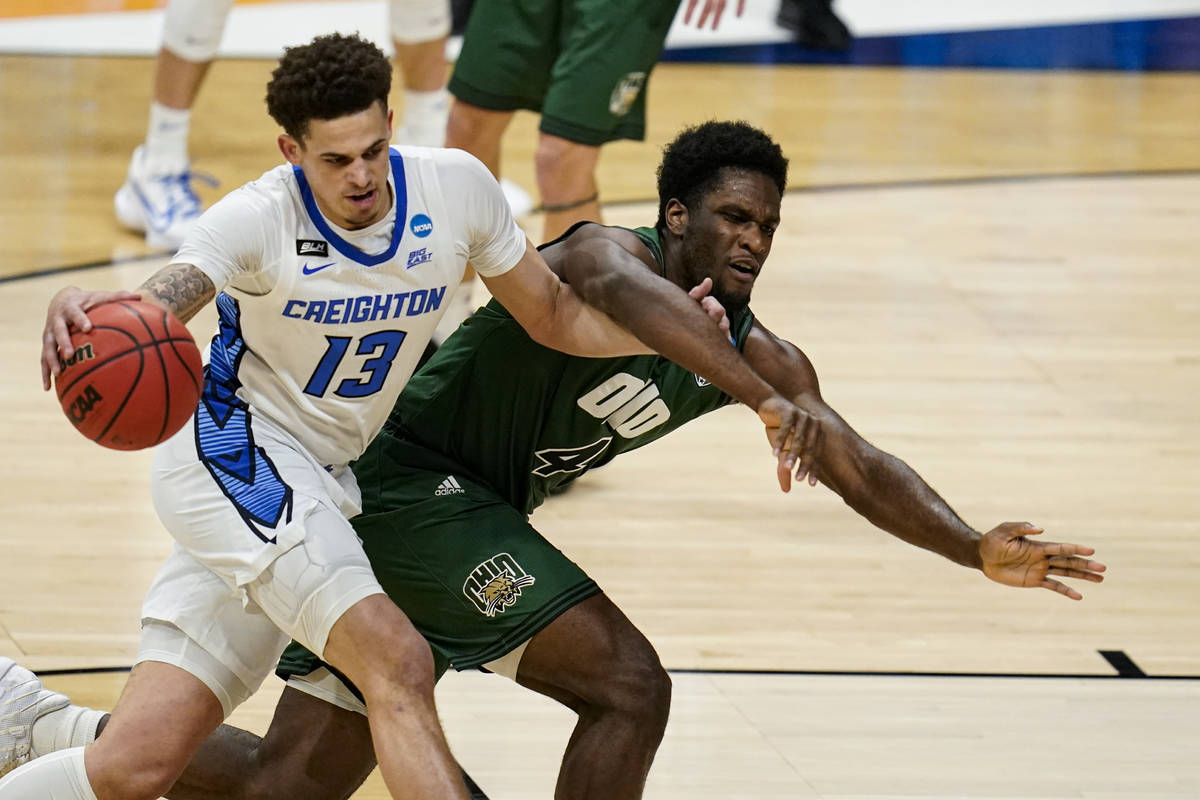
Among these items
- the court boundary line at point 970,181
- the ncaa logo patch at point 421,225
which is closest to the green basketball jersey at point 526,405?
the ncaa logo patch at point 421,225

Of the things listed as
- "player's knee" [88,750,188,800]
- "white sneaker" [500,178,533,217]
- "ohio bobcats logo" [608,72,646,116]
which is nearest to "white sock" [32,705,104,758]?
"player's knee" [88,750,188,800]

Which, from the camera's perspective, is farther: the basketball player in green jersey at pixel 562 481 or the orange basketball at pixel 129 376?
the basketball player in green jersey at pixel 562 481

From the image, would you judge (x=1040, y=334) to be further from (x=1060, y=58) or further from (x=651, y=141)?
(x=1060, y=58)

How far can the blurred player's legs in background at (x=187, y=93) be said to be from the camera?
289 inches

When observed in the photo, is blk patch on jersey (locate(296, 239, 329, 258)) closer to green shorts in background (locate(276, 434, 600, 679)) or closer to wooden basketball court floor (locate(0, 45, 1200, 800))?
green shorts in background (locate(276, 434, 600, 679))

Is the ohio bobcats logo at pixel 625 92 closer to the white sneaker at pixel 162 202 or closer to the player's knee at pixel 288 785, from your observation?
the white sneaker at pixel 162 202

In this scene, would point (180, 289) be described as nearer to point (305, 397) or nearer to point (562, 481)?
point (305, 397)

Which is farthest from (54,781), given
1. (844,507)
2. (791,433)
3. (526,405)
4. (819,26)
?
(819,26)

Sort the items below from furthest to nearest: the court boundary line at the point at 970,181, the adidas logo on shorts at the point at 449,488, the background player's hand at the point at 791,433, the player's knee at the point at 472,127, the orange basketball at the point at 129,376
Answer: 1. the court boundary line at the point at 970,181
2. the player's knee at the point at 472,127
3. the adidas logo on shorts at the point at 449,488
4. the background player's hand at the point at 791,433
5. the orange basketball at the point at 129,376

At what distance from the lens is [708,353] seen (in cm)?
326

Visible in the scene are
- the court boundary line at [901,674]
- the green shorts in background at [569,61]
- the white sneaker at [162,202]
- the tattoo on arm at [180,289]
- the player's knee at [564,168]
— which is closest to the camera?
the tattoo on arm at [180,289]

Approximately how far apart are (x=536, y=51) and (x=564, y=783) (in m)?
3.22

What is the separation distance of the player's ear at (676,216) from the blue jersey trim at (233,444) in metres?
0.88

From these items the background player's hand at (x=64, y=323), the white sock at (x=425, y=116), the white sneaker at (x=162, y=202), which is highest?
the background player's hand at (x=64, y=323)
